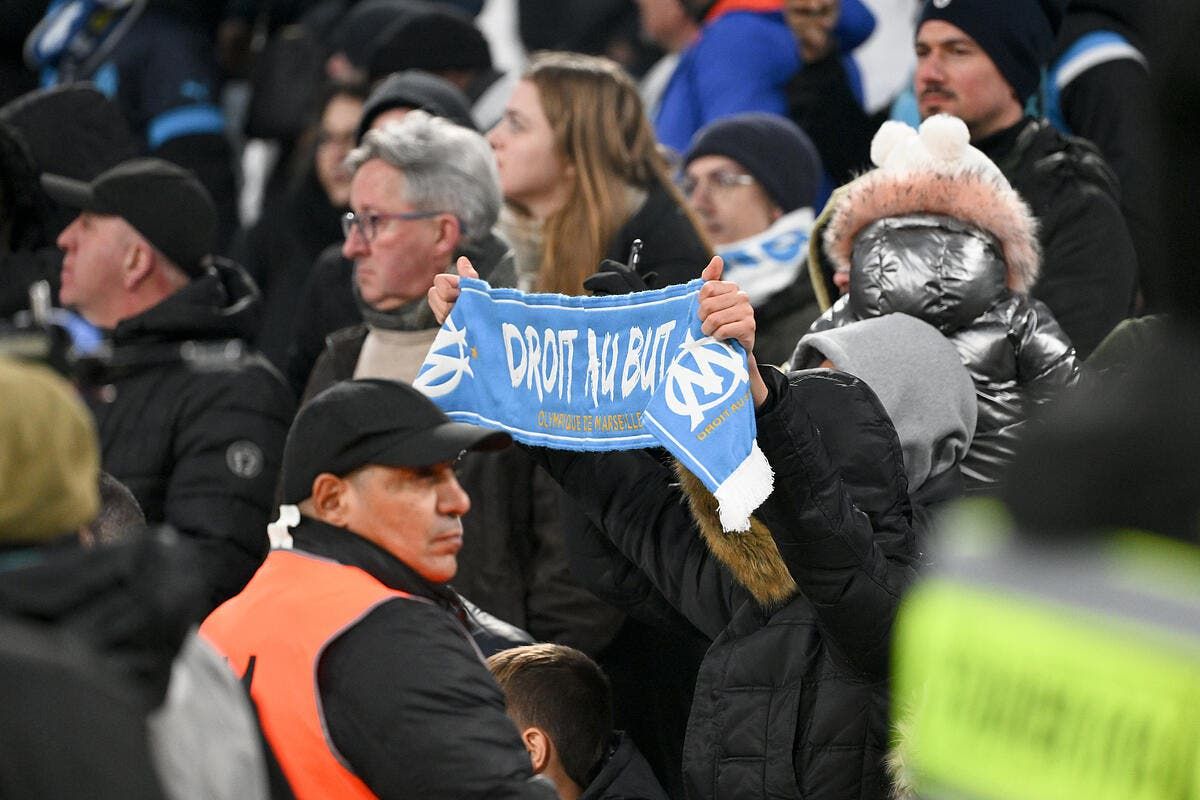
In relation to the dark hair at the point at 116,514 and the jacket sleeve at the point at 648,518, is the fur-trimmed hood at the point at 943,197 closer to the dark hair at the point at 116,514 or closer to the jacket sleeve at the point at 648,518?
the jacket sleeve at the point at 648,518

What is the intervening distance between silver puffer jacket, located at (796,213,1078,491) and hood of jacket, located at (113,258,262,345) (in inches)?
81.3

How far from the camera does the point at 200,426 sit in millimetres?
5340

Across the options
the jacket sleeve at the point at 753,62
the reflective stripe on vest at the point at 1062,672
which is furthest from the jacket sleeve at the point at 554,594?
the reflective stripe on vest at the point at 1062,672

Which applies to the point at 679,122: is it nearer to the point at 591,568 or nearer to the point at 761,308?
the point at 761,308

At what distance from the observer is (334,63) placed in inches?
327

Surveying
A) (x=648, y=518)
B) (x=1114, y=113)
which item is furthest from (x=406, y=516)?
(x=1114, y=113)

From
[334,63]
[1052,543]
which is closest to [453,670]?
[1052,543]

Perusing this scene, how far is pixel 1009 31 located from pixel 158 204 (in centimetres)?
252

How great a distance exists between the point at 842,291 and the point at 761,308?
793 mm

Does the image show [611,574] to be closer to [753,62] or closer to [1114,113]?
[1114,113]

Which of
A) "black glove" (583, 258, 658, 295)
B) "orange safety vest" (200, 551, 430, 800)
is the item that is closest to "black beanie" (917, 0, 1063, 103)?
"black glove" (583, 258, 658, 295)

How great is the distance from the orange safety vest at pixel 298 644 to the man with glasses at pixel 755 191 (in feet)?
8.61

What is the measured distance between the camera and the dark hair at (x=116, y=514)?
4.31m

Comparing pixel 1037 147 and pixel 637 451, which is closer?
pixel 637 451
